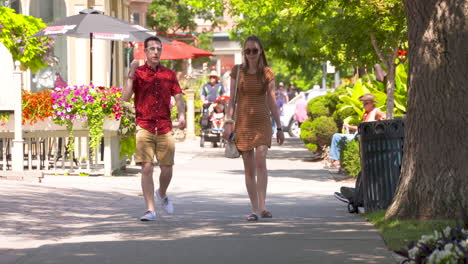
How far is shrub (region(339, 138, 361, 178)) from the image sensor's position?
16.4 metres

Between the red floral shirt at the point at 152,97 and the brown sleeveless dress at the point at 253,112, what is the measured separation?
0.68 metres

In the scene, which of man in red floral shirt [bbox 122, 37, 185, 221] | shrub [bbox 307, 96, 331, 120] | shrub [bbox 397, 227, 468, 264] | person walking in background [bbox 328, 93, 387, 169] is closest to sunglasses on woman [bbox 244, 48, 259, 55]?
man in red floral shirt [bbox 122, 37, 185, 221]

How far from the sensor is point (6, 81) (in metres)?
16.5

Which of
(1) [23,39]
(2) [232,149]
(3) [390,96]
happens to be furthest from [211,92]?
(2) [232,149]

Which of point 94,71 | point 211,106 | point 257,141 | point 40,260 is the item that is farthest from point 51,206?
point 211,106

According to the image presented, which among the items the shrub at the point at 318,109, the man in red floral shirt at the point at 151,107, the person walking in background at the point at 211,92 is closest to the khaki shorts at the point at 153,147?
the man in red floral shirt at the point at 151,107

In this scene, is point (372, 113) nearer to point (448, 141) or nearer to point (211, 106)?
point (448, 141)

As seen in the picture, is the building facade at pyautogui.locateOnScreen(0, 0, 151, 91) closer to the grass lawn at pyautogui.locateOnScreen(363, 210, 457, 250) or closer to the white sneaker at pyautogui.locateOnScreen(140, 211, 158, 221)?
the white sneaker at pyautogui.locateOnScreen(140, 211, 158, 221)

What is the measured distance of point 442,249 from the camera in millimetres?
6074

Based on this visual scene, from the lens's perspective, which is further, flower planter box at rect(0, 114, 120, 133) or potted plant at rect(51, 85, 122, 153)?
flower planter box at rect(0, 114, 120, 133)

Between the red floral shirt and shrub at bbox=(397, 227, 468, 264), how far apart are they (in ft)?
15.0

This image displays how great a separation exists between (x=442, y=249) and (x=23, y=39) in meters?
13.7

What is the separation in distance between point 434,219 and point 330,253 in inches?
64.2

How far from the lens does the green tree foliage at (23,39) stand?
1814cm
